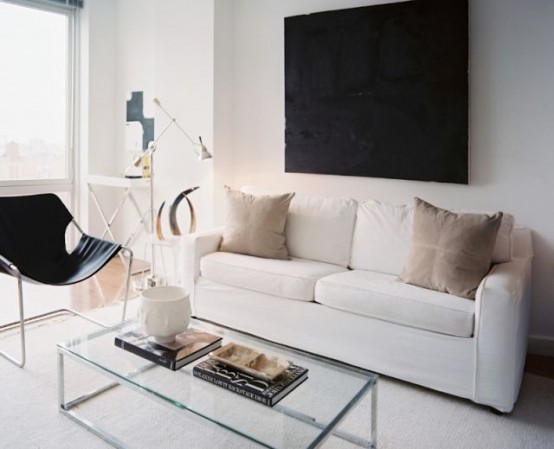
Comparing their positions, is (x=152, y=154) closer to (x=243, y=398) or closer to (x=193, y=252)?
(x=193, y=252)

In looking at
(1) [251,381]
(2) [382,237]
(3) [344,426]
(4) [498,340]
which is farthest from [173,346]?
(2) [382,237]

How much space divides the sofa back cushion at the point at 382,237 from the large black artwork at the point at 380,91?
377 millimetres

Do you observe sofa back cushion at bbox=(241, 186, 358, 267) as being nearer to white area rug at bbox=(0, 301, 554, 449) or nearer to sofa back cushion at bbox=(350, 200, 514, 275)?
sofa back cushion at bbox=(350, 200, 514, 275)

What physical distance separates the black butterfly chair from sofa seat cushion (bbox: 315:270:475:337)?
1.25 meters

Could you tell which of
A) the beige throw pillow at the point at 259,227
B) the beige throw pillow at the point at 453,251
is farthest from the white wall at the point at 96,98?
the beige throw pillow at the point at 453,251

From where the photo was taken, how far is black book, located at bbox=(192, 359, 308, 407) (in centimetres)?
169

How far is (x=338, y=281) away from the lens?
267 cm

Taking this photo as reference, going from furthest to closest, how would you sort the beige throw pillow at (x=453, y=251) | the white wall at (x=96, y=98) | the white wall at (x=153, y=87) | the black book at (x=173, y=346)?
the white wall at (x=96, y=98), the white wall at (x=153, y=87), the beige throw pillow at (x=453, y=251), the black book at (x=173, y=346)

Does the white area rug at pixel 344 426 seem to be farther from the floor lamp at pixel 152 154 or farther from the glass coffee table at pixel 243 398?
the floor lamp at pixel 152 154

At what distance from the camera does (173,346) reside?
2018 mm

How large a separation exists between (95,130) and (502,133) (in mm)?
3763

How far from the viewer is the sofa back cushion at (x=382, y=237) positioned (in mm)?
2914

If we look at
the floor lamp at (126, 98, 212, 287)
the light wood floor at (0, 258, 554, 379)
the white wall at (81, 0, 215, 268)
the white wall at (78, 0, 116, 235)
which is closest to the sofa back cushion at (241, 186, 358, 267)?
the floor lamp at (126, 98, 212, 287)

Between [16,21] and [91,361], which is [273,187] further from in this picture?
[16,21]
